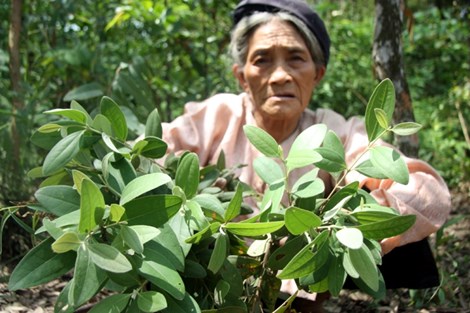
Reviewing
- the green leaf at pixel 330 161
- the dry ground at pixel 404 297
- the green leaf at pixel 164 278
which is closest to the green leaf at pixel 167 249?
the green leaf at pixel 164 278

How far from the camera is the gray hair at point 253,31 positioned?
1.87 meters

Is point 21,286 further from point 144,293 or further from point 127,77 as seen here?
point 127,77

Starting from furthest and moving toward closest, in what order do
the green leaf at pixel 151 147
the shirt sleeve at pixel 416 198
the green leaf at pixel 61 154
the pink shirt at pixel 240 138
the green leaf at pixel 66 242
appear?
the pink shirt at pixel 240 138 < the shirt sleeve at pixel 416 198 < the green leaf at pixel 151 147 < the green leaf at pixel 61 154 < the green leaf at pixel 66 242

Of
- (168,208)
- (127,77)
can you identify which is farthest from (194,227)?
(127,77)

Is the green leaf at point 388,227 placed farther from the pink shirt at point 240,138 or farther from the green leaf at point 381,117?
the pink shirt at point 240,138

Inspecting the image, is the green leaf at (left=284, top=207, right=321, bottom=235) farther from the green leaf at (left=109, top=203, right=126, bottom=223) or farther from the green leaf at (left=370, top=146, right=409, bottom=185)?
the green leaf at (left=109, top=203, right=126, bottom=223)

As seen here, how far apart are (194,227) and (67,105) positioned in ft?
6.00

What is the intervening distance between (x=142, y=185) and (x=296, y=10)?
100 cm

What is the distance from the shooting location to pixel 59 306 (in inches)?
43.0

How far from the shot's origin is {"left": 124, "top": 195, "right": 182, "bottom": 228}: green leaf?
3.47 feet

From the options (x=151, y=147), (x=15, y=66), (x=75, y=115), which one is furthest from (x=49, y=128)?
(x=15, y=66)

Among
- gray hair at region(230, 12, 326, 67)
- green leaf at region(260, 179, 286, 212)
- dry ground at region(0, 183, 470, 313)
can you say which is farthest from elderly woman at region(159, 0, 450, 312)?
green leaf at region(260, 179, 286, 212)

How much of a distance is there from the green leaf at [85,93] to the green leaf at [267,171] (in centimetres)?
117

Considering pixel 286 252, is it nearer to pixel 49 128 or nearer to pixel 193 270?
pixel 193 270
